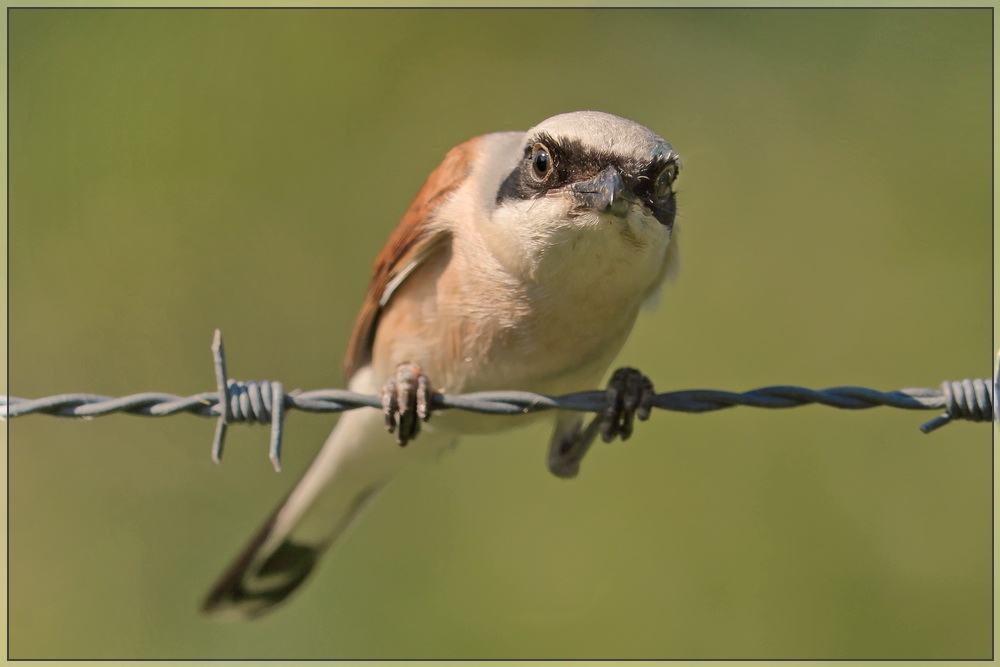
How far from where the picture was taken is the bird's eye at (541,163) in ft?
11.8

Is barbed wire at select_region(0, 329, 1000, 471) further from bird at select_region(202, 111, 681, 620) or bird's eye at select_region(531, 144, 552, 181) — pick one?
bird's eye at select_region(531, 144, 552, 181)

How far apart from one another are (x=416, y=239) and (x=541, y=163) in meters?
0.74

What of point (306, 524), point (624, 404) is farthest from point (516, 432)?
point (624, 404)

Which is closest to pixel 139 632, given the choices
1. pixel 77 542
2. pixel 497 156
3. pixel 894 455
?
pixel 77 542

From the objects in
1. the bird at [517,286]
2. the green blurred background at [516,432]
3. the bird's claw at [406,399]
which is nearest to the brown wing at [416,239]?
the bird at [517,286]

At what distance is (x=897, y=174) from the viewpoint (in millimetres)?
7801

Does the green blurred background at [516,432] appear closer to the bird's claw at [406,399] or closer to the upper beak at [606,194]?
the bird's claw at [406,399]

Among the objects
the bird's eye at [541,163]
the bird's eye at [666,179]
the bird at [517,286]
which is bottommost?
the bird at [517,286]

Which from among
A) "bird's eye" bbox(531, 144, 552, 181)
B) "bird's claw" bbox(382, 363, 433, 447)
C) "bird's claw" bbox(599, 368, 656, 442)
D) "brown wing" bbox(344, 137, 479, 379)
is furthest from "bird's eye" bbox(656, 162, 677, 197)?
"bird's claw" bbox(382, 363, 433, 447)

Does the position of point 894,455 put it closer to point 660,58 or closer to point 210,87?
point 660,58

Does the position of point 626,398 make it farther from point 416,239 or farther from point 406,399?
point 416,239

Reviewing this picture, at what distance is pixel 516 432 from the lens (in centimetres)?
618

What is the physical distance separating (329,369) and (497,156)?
345cm

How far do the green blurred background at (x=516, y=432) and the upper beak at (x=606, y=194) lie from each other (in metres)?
3.42
